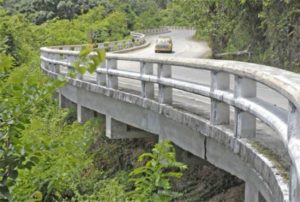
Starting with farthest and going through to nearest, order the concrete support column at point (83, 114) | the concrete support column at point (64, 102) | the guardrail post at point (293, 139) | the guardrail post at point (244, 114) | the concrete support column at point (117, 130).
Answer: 1. the concrete support column at point (64, 102)
2. the concrete support column at point (83, 114)
3. the concrete support column at point (117, 130)
4. the guardrail post at point (244, 114)
5. the guardrail post at point (293, 139)

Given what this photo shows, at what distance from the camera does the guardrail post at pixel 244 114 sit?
548cm

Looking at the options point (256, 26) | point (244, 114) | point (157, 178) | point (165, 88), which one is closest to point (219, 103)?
point (244, 114)

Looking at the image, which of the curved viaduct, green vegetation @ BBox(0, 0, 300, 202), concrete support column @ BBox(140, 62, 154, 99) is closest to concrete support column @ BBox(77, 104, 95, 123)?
green vegetation @ BBox(0, 0, 300, 202)

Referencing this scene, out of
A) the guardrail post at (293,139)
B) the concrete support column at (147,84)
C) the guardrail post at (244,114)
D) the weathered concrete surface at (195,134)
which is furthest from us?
the concrete support column at (147,84)

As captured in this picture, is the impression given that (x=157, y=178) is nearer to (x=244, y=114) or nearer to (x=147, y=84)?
(x=244, y=114)

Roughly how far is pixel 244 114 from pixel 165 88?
2797mm

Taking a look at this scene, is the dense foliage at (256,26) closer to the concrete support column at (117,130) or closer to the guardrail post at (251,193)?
the concrete support column at (117,130)

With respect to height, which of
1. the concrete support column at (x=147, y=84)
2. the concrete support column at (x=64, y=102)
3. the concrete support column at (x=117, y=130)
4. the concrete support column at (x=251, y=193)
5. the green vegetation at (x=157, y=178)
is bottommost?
the concrete support column at (x=64, y=102)

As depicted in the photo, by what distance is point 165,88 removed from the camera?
8234mm

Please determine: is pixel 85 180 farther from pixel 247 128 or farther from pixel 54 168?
pixel 247 128

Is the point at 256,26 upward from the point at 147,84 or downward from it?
upward

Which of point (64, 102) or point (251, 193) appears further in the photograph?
point (64, 102)

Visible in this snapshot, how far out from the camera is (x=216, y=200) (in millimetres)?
7844

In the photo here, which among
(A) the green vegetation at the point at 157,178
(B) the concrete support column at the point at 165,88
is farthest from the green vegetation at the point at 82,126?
(B) the concrete support column at the point at 165,88
